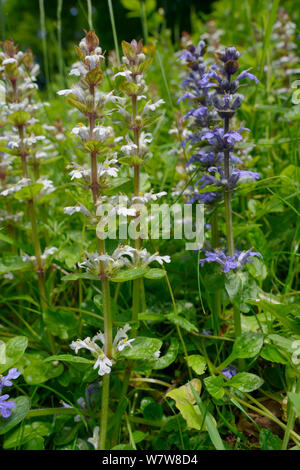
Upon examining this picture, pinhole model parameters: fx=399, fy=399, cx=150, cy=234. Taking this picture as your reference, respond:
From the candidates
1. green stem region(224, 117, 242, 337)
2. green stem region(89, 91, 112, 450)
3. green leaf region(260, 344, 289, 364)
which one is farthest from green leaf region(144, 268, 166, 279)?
green leaf region(260, 344, 289, 364)

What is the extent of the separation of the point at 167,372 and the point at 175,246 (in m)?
0.53

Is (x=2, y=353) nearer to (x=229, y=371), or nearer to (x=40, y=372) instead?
(x=40, y=372)

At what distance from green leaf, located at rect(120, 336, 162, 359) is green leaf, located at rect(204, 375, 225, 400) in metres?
0.18

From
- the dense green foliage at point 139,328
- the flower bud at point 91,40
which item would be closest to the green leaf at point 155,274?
the dense green foliage at point 139,328

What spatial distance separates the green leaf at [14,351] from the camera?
1.17 m

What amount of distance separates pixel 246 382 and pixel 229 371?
14 centimetres

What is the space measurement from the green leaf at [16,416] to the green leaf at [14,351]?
0.11m

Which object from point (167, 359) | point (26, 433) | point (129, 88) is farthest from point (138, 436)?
point (129, 88)

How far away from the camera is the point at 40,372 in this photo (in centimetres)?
132

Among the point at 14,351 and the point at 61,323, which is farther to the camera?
the point at 61,323

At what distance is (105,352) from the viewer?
46.0 inches

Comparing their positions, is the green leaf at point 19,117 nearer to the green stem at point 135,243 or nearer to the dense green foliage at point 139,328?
the dense green foliage at point 139,328

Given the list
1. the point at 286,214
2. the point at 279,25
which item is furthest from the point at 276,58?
the point at 286,214
